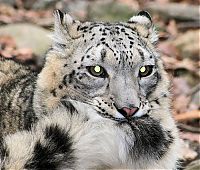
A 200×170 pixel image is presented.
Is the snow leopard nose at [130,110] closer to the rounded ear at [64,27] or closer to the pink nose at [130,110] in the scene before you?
the pink nose at [130,110]

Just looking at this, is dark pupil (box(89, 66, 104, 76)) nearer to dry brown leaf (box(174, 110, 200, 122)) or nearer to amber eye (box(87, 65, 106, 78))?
amber eye (box(87, 65, 106, 78))

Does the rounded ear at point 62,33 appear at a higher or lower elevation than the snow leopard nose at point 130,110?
higher

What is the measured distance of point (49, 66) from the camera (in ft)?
14.9

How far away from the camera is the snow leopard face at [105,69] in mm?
4137

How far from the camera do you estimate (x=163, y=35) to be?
1098 cm

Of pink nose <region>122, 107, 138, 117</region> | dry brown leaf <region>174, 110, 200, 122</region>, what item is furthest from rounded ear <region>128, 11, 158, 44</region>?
dry brown leaf <region>174, 110, 200, 122</region>

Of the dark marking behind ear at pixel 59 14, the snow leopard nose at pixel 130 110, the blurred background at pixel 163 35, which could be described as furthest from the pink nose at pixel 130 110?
the blurred background at pixel 163 35

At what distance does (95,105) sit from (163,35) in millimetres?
7010

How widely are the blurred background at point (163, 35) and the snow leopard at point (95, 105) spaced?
0.56 m

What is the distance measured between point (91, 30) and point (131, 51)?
0.38 m

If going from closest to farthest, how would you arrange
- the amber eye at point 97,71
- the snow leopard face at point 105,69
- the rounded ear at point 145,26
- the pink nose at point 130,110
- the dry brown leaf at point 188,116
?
the pink nose at point 130,110
the snow leopard face at point 105,69
the amber eye at point 97,71
the rounded ear at point 145,26
the dry brown leaf at point 188,116

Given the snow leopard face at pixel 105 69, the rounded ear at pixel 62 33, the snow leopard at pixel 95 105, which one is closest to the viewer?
the snow leopard at pixel 95 105

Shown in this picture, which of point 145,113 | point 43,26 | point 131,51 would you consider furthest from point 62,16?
point 43,26

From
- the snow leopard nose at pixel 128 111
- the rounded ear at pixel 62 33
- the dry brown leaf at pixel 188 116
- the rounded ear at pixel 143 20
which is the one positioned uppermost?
the rounded ear at pixel 143 20
